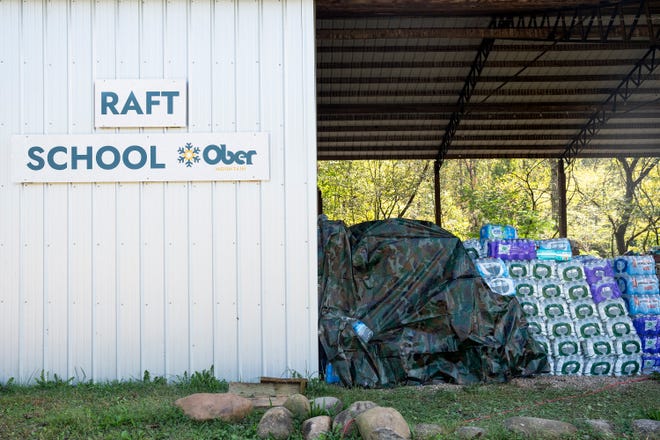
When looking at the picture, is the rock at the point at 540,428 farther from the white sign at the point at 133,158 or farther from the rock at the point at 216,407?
the white sign at the point at 133,158

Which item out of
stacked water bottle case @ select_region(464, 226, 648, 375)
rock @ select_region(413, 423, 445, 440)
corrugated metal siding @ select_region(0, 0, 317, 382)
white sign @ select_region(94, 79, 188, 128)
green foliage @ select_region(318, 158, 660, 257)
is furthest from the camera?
green foliage @ select_region(318, 158, 660, 257)

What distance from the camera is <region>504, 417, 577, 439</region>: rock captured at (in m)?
4.96

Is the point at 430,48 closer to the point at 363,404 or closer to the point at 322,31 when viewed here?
the point at 322,31

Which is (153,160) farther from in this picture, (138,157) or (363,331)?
(363,331)

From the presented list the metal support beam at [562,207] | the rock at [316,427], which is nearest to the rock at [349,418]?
the rock at [316,427]

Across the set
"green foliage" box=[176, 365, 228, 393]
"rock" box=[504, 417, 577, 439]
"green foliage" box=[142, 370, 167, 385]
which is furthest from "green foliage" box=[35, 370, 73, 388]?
"rock" box=[504, 417, 577, 439]

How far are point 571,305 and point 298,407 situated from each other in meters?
4.48

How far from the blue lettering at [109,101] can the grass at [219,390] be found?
2935 mm

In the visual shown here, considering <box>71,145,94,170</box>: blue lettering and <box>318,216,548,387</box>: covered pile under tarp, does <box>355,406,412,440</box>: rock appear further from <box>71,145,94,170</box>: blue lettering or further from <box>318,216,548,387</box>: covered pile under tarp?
<box>71,145,94,170</box>: blue lettering

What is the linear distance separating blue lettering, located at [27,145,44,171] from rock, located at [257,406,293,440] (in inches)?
154

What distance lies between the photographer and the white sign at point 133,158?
281 inches

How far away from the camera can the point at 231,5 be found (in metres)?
7.35

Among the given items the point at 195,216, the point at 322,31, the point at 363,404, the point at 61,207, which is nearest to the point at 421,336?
the point at 363,404

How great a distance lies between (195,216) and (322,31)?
5.49 metres
